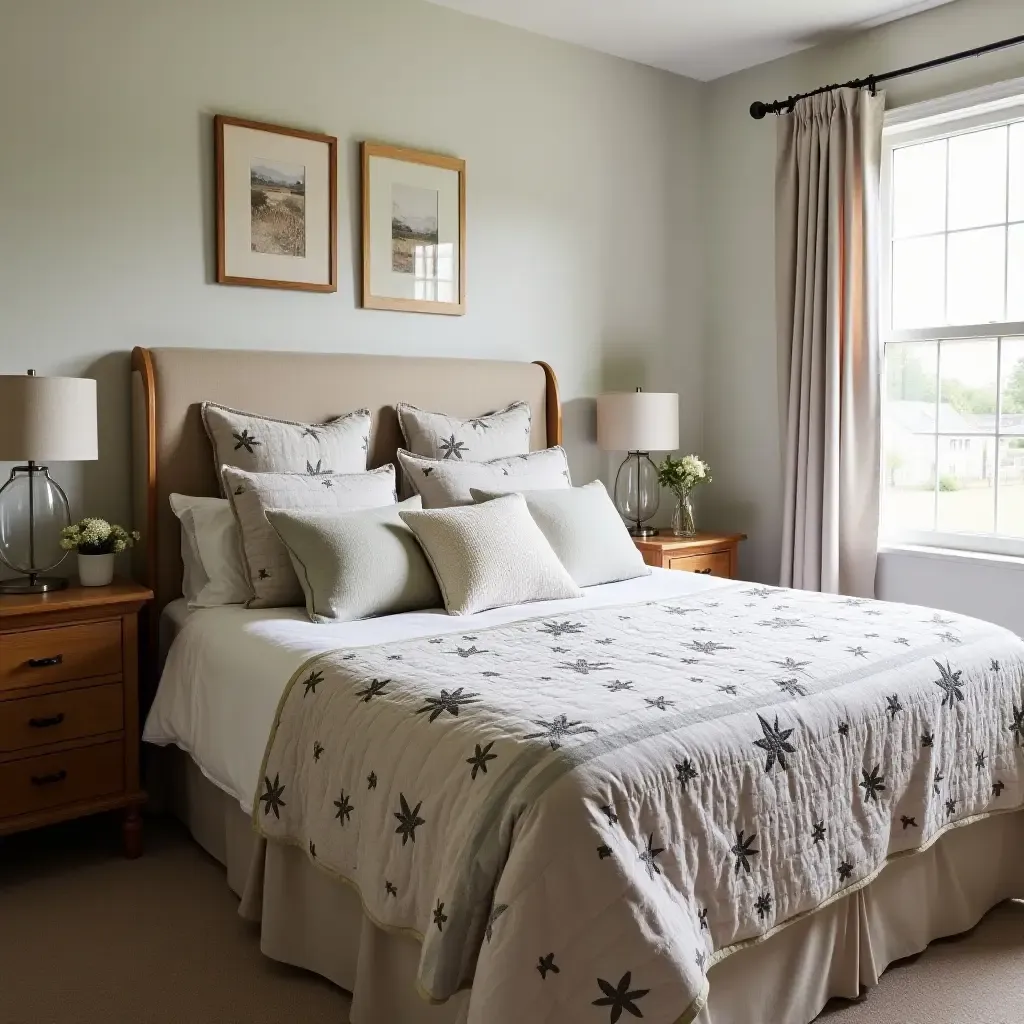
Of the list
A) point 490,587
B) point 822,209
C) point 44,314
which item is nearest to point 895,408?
point 822,209

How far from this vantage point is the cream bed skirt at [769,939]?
6.30 feet

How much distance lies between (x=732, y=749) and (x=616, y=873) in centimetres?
38

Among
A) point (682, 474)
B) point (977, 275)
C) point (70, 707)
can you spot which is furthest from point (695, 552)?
point (70, 707)

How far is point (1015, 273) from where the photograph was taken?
3715 millimetres

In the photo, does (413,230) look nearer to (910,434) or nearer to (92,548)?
(92,548)

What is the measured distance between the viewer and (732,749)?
185cm

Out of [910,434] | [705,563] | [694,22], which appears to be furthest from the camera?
[705,563]

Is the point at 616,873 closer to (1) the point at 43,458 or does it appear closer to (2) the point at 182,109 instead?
(1) the point at 43,458

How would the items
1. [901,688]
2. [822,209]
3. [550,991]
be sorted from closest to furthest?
[550,991], [901,688], [822,209]

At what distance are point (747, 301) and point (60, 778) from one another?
11.0ft

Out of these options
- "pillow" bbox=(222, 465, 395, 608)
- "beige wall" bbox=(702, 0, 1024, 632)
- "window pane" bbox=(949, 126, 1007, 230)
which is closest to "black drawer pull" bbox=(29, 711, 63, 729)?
"pillow" bbox=(222, 465, 395, 608)

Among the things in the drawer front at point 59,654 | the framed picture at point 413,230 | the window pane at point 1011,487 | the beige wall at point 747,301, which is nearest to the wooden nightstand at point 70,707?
the drawer front at point 59,654

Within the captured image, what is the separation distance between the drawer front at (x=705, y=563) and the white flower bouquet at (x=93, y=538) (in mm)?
2098

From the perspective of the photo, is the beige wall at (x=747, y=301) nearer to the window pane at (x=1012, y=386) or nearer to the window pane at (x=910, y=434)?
the window pane at (x=910, y=434)
